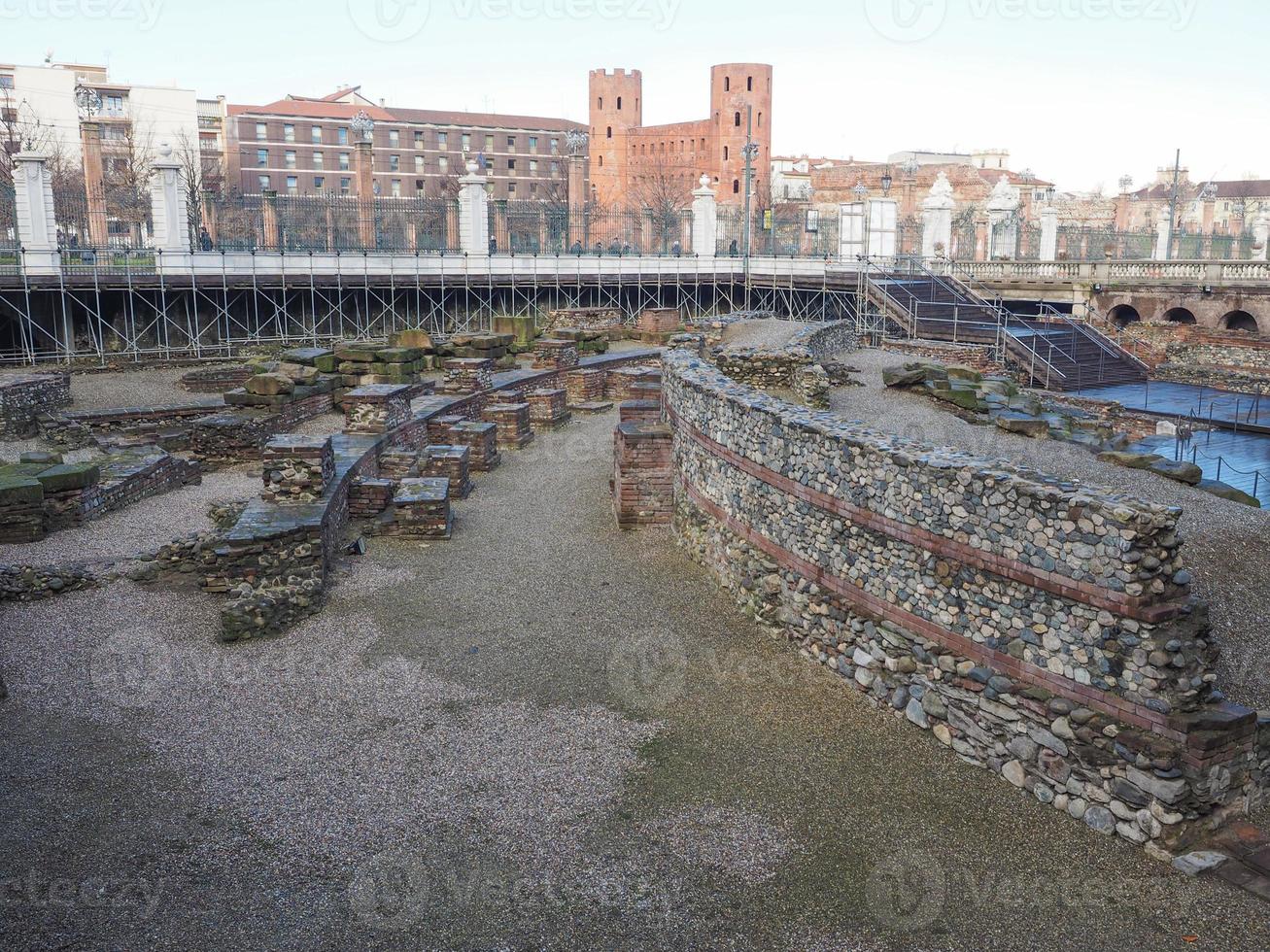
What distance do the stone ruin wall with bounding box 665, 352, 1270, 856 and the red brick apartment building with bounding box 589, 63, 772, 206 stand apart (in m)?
62.6

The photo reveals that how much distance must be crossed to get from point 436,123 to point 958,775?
72.4 metres

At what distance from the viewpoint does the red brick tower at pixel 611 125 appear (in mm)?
71812

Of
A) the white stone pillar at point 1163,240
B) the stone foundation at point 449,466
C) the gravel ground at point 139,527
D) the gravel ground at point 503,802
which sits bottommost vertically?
the gravel ground at point 503,802

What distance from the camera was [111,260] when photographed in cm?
2527

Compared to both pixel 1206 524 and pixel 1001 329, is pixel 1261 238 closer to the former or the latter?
pixel 1001 329

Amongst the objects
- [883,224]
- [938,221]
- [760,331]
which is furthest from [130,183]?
[760,331]

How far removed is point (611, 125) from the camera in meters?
72.1

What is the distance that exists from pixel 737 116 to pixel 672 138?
578 cm

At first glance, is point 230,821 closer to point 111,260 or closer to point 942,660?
point 942,660

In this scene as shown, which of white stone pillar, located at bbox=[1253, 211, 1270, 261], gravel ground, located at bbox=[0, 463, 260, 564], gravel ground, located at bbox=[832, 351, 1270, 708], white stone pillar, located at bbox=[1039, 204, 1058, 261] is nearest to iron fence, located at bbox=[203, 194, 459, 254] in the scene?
white stone pillar, located at bbox=[1039, 204, 1058, 261]

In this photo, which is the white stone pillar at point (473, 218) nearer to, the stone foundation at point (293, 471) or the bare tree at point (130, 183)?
the bare tree at point (130, 183)

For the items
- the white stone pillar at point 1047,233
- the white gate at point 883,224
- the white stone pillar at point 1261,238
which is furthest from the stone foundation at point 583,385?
the white stone pillar at point 1261,238

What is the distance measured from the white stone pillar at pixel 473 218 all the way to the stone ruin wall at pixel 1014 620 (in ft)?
73.5

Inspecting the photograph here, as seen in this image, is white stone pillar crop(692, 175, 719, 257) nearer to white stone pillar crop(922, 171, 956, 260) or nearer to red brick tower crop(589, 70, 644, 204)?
white stone pillar crop(922, 171, 956, 260)
